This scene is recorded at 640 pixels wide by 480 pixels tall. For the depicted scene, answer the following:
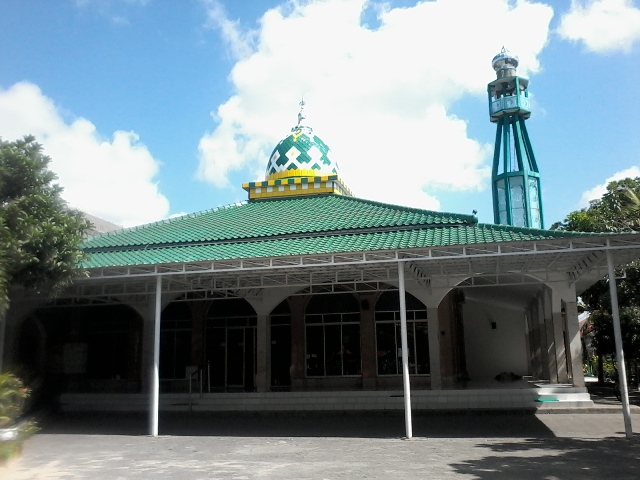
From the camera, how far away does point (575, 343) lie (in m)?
17.9

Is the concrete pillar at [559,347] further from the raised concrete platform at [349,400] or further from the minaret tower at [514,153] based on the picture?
the minaret tower at [514,153]

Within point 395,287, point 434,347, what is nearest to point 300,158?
point 395,287

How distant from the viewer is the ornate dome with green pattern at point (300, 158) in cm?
2364

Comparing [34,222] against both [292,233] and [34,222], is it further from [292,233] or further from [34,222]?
[292,233]

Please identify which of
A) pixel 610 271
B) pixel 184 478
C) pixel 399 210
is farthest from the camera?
pixel 399 210

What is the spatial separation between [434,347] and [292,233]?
621cm

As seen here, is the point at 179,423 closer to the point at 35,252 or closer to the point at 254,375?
the point at 254,375

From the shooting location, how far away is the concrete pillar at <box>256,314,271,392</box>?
64.5 feet

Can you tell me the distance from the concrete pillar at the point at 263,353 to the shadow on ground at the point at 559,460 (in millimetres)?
9477

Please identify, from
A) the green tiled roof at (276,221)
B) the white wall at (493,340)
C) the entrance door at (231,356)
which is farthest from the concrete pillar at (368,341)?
the white wall at (493,340)

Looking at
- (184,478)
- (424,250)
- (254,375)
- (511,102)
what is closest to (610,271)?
(424,250)

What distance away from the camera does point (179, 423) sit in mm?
16516

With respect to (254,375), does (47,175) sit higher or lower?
higher

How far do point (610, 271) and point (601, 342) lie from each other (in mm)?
16005
